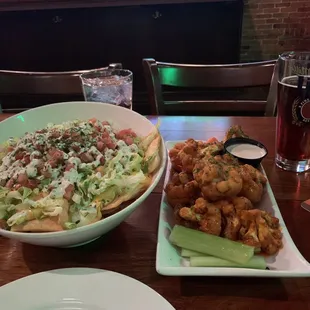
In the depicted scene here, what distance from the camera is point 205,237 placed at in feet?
2.40

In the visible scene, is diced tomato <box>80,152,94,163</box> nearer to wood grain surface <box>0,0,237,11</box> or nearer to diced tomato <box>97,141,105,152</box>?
diced tomato <box>97,141,105,152</box>

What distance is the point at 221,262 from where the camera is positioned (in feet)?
2.27

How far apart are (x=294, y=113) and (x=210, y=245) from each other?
51 cm

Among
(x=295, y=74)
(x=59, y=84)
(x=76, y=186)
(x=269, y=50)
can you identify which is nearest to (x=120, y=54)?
(x=269, y=50)

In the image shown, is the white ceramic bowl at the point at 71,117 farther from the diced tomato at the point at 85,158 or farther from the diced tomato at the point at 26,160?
the diced tomato at the point at 26,160

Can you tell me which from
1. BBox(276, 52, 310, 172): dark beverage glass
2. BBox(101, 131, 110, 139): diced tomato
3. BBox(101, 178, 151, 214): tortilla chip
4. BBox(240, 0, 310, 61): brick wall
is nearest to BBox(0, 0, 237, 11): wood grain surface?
BBox(240, 0, 310, 61): brick wall

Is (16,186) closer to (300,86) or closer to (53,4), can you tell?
(300,86)

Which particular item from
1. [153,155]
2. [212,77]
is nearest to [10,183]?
[153,155]

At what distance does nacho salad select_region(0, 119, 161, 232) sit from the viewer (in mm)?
712

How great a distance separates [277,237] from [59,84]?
4.26 feet

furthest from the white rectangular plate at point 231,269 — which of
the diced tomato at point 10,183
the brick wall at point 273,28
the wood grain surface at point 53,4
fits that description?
the brick wall at point 273,28

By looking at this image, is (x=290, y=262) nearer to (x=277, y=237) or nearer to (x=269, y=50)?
(x=277, y=237)

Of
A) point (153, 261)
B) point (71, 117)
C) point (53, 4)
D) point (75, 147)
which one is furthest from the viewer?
point (53, 4)

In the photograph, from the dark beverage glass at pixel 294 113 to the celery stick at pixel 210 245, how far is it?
1.53 feet
